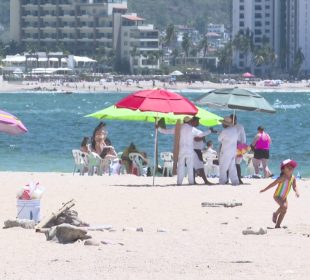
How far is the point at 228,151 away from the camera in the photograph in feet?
71.4

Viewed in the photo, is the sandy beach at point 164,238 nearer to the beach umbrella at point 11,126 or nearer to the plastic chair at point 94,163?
the beach umbrella at point 11,126

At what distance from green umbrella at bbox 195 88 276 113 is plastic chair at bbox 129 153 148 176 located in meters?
3.41

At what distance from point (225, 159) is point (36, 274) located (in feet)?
32.9

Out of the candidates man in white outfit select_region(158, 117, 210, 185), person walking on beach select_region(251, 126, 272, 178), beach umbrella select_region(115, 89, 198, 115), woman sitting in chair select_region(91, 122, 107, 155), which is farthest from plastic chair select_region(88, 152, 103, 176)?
man in white outfit select_region(158, 117, 210, 185)

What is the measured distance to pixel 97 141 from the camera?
2583 centimetres

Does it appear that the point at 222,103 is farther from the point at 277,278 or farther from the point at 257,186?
the point at 277,278

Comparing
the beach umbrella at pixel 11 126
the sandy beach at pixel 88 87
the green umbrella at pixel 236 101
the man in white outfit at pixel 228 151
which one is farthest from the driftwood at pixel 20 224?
the sandy beach at pixel 88 87

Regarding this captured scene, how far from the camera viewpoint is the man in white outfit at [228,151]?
21516 mm

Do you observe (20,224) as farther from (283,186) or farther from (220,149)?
(220,149)

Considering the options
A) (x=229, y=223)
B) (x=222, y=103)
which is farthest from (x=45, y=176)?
(x=229, y=223)

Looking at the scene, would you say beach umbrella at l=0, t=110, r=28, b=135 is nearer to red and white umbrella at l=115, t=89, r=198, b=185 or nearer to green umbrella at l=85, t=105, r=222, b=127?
Result: red and white umbrella at l=115, t=89, r=198, b=185

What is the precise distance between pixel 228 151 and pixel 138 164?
445 centimetres

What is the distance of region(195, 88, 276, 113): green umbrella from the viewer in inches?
879

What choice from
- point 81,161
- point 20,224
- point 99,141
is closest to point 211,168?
point 99,141
